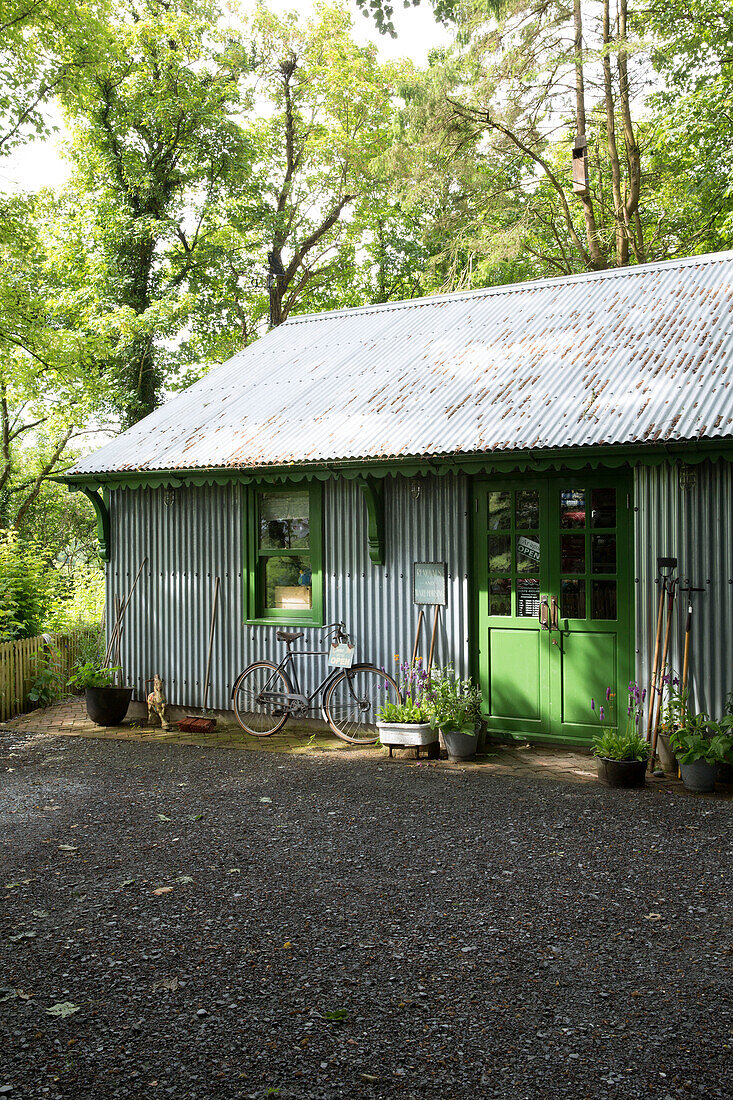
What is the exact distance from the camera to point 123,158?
21188 mm

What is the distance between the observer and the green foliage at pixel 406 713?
26.9 feet

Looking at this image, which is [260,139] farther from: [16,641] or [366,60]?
[16,641]

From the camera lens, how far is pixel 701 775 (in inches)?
267

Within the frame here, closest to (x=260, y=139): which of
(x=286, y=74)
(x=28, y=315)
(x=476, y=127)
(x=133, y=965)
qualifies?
(x=286, y=74)

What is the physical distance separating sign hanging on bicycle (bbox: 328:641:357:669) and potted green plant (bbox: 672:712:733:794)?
3287mm

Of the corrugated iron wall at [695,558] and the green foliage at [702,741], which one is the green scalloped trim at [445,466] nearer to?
the corrugated iron wall at [695,558]

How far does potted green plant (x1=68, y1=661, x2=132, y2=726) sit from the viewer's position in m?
9.96

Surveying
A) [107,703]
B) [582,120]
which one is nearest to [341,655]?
[107,703]

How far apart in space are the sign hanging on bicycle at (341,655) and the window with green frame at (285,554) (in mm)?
568

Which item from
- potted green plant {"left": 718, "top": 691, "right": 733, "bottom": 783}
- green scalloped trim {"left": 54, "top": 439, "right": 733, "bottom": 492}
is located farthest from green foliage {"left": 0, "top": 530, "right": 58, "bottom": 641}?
potted green plant {"left": 718, "top": 691, "right": 733, "bottom": 783}

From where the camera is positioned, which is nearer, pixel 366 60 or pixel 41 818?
pixel 41 818

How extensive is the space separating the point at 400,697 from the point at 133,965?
4.84 meters

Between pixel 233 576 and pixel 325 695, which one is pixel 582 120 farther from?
pixel 325 695

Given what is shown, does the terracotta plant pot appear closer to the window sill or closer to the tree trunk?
the window sill
